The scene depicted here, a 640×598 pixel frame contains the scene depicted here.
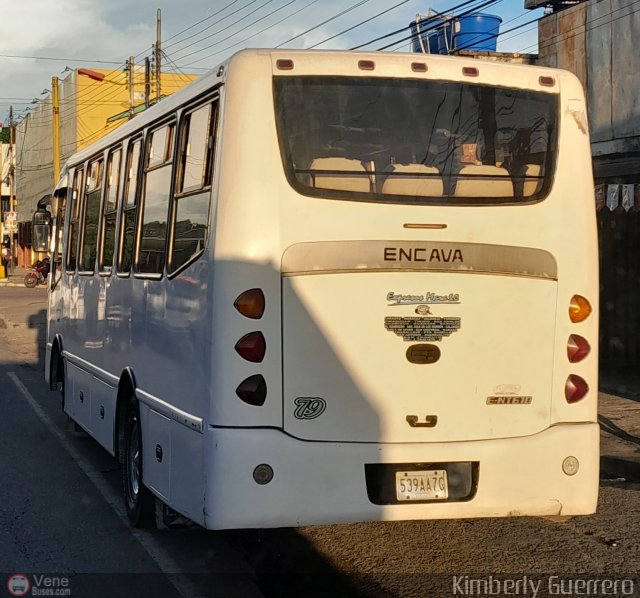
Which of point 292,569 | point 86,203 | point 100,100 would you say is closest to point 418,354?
A: point 292,569

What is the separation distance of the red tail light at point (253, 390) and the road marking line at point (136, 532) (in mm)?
1141

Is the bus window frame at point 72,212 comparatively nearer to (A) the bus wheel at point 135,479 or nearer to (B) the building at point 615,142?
(A) the bus wheel at point 135,479

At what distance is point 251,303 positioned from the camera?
5418 mm

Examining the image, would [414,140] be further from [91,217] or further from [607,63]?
[607,63]

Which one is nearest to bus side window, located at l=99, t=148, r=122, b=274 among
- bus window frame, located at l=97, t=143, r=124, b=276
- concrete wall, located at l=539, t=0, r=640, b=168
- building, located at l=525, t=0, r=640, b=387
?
bus window frame, located at l=97, t=143, r=124, b=276

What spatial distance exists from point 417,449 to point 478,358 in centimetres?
62

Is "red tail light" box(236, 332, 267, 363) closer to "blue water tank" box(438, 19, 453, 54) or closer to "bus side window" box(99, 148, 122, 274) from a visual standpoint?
"bus side window" box(99, 148, 122, 274)

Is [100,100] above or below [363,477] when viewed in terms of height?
above

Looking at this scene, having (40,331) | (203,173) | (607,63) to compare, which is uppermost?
(607,63)

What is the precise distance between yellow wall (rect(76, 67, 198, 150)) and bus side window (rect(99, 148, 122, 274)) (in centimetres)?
4916

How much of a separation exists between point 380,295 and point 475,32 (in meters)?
15.5

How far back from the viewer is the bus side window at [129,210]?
7539 mm

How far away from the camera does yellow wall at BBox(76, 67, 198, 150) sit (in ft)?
188

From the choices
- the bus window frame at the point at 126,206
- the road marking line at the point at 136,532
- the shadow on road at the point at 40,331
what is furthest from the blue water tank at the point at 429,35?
the bus window frame at the point at 126,206
